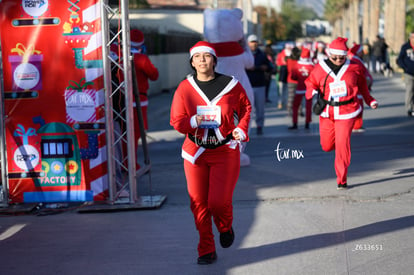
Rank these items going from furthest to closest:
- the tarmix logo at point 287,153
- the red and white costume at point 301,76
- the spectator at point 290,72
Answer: the spectator at point 290,72 < the red and white costume at point 301,76 < the tarmix logo at point 287,153

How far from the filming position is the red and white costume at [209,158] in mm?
6516

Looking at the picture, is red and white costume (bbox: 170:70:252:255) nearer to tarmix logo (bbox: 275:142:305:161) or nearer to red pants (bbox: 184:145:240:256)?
red pants (bbox: 184:145:240:256)

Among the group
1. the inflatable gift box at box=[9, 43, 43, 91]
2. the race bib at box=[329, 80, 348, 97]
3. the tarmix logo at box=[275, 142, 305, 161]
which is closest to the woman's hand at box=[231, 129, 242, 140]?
the inflatable gift box at box=[9, 43, 43, 91]

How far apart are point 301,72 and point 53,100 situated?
8.50m

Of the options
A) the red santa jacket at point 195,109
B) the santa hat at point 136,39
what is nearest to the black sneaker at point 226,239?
the red santa jacket at point 195,109

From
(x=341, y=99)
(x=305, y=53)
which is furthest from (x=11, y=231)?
(x=305, y=53)

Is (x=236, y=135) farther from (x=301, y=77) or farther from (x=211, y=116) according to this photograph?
(x=301, y=77)

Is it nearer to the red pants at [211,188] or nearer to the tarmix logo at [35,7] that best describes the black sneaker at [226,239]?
the red pants at [211,188]

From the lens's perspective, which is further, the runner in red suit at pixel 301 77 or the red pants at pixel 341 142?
the runner in red suit at pixel 301 77

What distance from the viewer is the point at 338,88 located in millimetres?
9672

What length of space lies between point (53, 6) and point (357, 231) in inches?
166

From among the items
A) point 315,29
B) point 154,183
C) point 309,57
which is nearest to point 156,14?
point 309,57

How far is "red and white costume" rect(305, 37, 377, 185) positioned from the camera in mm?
9570

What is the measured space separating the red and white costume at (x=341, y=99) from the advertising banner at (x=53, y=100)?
2.89 meters
